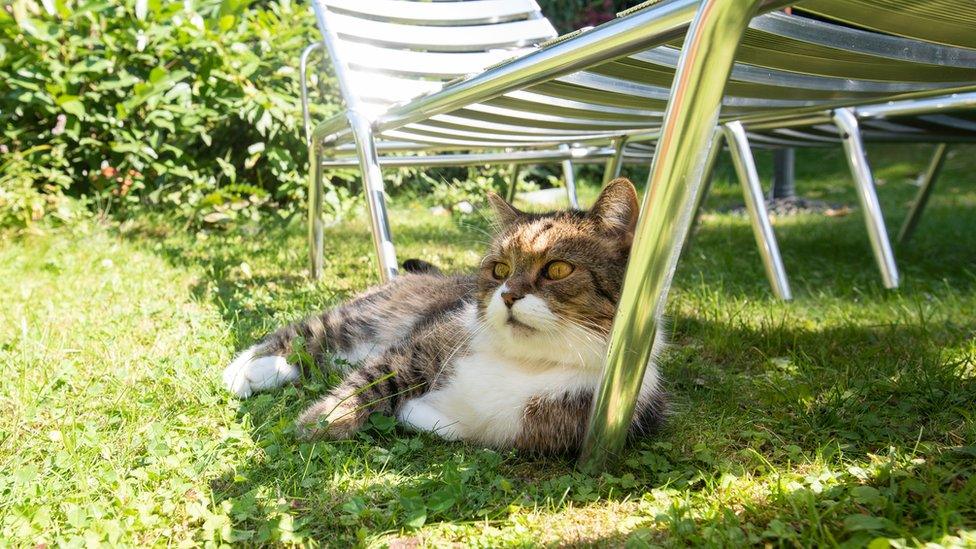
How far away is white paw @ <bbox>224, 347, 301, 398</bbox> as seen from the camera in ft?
6.36

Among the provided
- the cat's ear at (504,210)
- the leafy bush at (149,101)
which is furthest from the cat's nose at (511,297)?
the leafy bush at (149,101)

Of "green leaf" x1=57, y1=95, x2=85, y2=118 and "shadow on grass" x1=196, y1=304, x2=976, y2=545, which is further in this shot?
"green leaf" x1=57, y1=95, x2=85, y2=118

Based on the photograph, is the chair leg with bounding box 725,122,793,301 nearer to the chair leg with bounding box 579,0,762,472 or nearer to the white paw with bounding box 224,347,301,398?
the chair leg with bounding box 579,0,762,472

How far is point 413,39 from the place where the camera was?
3322 mm

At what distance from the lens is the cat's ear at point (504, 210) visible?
6.44 ft

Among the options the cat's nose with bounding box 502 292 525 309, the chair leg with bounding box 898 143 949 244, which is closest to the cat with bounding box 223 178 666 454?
the cat's nose with bounding box 502 292 525 309

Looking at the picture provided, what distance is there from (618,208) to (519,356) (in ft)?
1.40

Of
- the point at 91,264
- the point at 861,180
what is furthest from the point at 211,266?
the point at 861,180

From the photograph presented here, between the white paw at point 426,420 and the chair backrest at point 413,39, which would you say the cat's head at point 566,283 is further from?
the chair backrest at point 413,39

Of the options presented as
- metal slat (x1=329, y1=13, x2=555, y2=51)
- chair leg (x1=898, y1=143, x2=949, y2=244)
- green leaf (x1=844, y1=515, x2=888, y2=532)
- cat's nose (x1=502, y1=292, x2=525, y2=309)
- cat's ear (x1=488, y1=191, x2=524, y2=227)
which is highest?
metal slat (x1=329, y1=13, x2=555, y2=51)

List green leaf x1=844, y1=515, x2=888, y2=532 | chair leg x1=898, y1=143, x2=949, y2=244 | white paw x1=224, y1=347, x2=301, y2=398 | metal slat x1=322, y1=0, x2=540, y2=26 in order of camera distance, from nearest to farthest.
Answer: green leaf x1=844, y1=515, x2=888, y2=532, white paw x1=224, y1=347, x2=301, y2=398, metal slat x1=322, y1=0, x2=540, y2=26, chair leg x1=898, y1=143, x2=949, y2=244

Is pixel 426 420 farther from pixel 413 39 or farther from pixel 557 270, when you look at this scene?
pixel 413 39

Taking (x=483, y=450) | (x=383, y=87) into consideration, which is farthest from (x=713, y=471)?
(x=383, y=87)

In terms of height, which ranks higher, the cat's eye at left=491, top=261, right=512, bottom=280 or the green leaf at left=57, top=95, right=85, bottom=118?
the green leaf at left=57, top=95, right=85, bottom=118
